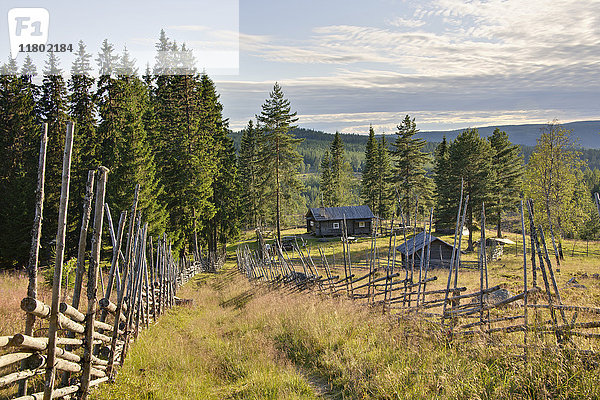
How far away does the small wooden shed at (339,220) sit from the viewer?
45688 millimetres

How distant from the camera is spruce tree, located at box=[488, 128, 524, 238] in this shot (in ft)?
116

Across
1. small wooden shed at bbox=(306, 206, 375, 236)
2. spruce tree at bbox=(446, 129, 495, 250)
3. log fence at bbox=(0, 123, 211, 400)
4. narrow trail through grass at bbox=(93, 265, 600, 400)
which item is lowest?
small wooden shed at bbox=(306, 206, 375, 236)

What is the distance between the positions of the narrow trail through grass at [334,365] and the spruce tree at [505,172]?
32123 mm

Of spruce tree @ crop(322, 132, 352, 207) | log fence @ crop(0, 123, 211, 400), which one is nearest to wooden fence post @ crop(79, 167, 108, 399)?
log fence @ crop(0, 123, 211, 400)

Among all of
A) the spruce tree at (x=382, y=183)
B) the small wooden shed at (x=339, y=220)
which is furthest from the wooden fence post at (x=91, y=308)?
the spruce tree at (x=382, y=183)

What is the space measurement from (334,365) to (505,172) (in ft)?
124

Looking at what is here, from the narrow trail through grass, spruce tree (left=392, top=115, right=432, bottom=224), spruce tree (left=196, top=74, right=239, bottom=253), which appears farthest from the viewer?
spruce tree (left=392, top=115, right=432, bottom=224)

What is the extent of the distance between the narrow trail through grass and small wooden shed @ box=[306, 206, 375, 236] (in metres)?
36.6

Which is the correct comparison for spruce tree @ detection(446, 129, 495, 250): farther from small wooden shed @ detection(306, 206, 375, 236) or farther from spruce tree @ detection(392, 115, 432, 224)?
small wooden shed @ detection(306, 206, 375, 236)

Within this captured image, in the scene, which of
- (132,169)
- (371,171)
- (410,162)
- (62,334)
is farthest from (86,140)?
(371,171)

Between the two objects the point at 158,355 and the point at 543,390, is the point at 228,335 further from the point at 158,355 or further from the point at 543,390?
the point at 543,390

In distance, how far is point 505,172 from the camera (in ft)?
122

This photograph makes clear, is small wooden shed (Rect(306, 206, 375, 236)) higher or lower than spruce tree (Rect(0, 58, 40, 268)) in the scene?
lower

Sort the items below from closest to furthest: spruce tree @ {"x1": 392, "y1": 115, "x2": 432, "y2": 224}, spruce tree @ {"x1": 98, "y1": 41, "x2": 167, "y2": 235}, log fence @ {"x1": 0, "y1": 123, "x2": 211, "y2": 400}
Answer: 1. log fence @ {"x1": 0, "y1": 123, "x2": 211, "y2": 400}
2. spruce tree @ {"x1": 98, "y1": 41, "x2": 167, "y2": 235}
3. spruce tree @ {"x1": 392, "y1": 115, "x2": 432, "y2": 224}
